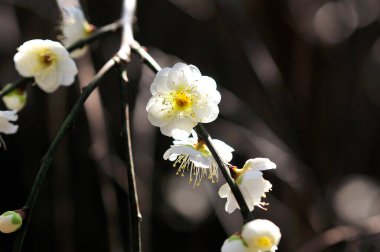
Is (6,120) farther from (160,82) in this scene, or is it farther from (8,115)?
(160,82)

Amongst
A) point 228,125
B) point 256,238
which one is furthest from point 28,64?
point 228,125

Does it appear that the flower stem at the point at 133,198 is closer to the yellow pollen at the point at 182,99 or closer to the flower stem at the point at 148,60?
the flower stem at the point at 148,60

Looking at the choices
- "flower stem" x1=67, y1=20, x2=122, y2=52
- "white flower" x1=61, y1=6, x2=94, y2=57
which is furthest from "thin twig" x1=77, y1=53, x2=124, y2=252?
"flower stem" x1=67, y1=20, x2=122, y2=52

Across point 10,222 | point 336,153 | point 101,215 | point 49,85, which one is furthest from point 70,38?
point 336,153

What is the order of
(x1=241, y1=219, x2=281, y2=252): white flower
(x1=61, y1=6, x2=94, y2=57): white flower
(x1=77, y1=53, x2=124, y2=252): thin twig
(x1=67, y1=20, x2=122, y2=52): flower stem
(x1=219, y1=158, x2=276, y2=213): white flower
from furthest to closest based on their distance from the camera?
(x1=77, y1=53, x2=124, y2=252): thin twig < (x1=61, y1=6, x2=94, y2=57): white flower < (x1=67, y1=20, x2=122, y2=52): flower stem < (x1=219, y1=158, x2=276, y2=213): white flower < (x1=241, y1=219, x2=281, y2=252): white flower

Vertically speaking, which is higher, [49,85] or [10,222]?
[49,85]

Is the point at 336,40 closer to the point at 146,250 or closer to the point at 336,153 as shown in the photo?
the point at 336,153

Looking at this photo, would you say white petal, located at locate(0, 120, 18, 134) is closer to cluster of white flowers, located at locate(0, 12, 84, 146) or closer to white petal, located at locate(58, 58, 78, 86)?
cluster of white flowers, located at locate(0, 12, 84, 146)
